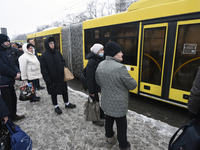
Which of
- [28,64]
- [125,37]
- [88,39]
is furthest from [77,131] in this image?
[88,39]

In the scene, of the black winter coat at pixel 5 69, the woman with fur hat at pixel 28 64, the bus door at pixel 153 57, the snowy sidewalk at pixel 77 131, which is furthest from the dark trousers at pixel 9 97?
the bus door at pixel 153 57

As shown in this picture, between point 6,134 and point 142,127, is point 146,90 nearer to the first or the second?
point 142,127

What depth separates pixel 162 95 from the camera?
3.73 metres

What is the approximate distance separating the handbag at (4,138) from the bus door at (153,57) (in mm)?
3539

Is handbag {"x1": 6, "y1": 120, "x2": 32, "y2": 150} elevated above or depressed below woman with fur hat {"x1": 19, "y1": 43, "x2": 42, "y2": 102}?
below

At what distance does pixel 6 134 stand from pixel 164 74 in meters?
3.64

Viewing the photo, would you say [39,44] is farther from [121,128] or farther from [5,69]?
[121,128]

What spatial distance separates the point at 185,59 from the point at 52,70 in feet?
10.6

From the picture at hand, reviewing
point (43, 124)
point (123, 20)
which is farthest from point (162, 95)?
point (43, 124)

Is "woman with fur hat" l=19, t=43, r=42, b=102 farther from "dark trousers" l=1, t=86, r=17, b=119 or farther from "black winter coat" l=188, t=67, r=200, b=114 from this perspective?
"black winter coat" l=188, t=67, r=200, b=114

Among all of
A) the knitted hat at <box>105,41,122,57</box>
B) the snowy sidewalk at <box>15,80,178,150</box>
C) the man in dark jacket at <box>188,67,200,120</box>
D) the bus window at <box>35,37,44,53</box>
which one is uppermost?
the bus window at <box>35,37,44,53</box>

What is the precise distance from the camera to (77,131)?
2.82 m

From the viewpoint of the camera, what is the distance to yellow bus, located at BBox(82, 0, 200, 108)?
314cm

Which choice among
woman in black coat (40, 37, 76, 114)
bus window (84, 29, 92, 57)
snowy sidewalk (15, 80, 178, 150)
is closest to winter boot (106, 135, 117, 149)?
snowy sidewalk (15, 80, 178, 150)
